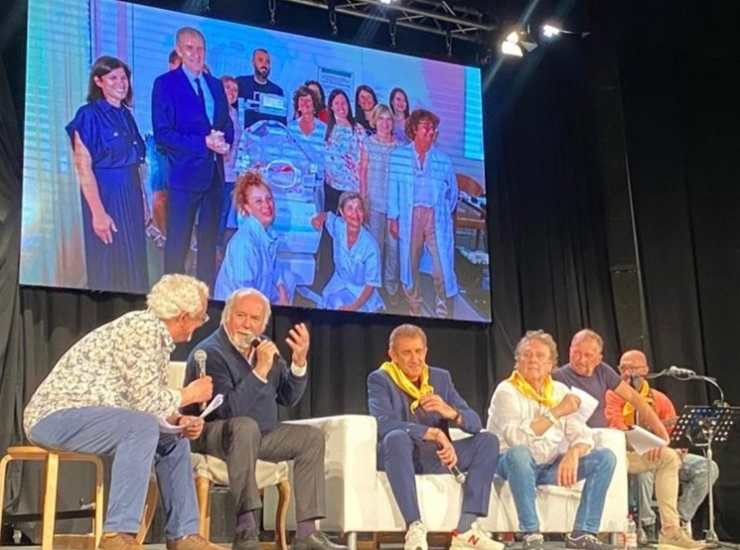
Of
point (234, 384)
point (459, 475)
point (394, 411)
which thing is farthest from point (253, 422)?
point (459, 475)

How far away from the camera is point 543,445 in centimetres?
455

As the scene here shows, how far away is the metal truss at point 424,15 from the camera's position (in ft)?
21.3

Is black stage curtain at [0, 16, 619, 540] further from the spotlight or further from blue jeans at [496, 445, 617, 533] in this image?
blue jeans at [496, 445, 617, 533]

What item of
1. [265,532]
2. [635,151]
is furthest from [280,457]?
[635,151]

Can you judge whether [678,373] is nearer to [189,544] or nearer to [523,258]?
[523,258]

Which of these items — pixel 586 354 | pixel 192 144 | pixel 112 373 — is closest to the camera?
pixel 112 373

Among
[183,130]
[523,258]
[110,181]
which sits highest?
[183,130]

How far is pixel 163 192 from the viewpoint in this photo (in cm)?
571

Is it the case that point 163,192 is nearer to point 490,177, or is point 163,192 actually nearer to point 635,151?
point 490,177

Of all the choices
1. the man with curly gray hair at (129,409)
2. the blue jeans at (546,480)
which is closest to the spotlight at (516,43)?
the blue jeans at (546,480)

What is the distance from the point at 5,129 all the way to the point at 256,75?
145 cm

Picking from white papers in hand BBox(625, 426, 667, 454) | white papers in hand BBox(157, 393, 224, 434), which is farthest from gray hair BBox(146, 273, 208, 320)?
white papers in hand BBox(625, 426, 667, 454)

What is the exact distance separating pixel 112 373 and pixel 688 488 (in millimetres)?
3612

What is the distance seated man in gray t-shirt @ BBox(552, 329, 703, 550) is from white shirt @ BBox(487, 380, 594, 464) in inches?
17.7
